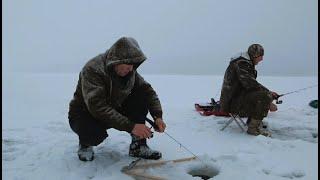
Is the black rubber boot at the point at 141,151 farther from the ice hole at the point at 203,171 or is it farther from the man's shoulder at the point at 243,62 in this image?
the man's shoulder at the point at 243,62

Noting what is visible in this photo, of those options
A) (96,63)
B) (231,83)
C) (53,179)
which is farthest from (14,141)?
(231,83)

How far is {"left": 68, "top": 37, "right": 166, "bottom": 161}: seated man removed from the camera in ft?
12.0

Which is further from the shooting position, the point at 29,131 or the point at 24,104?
the point at 24,104

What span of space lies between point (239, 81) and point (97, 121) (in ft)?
7.16

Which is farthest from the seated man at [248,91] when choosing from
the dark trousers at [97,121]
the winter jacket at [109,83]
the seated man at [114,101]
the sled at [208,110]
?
the winter jacket at [109,83]

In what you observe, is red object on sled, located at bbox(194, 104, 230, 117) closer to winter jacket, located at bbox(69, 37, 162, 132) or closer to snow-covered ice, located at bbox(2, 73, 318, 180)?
snow-covered ice, located at bbox(2, 73, 318, 180)

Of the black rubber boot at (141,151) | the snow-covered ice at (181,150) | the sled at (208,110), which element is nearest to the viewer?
the snow-covered ice at (181,150)

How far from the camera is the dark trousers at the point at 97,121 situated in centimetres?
389

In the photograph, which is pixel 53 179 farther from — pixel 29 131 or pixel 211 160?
pixel 29 131

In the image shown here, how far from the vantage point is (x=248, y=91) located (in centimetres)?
527

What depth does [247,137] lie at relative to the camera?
5094 millimetres

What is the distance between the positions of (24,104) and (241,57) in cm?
494

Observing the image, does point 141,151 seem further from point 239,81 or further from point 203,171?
point 239,81

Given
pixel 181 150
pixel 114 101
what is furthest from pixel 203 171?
pixel 114 101
